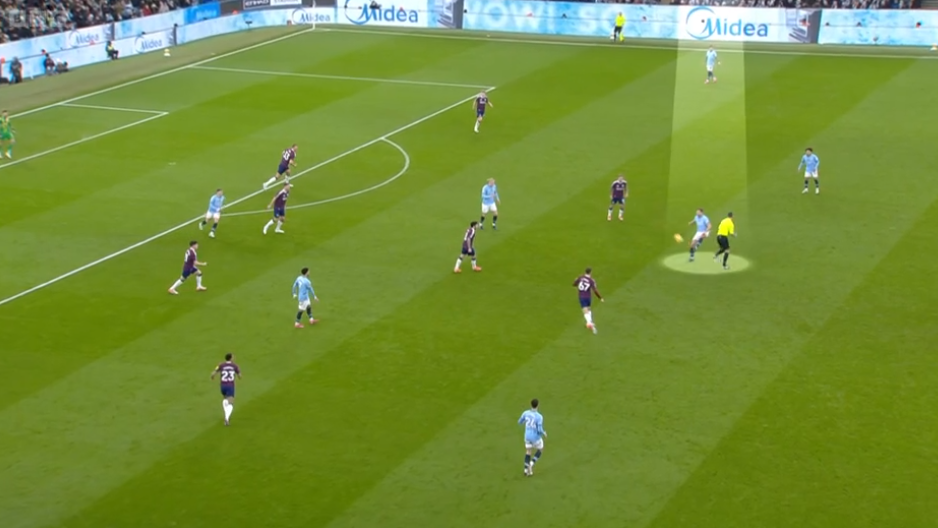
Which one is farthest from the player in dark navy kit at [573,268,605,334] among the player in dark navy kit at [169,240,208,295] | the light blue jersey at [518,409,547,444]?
the player in dark navy kit at [169,240,208,295]

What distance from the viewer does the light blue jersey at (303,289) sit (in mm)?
32531

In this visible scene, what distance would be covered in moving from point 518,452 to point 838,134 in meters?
31.1

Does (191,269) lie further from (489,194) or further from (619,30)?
(619,30)

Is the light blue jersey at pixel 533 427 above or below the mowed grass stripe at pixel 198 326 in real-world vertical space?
above

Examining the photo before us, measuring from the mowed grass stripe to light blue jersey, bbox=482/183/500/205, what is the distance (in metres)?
1.58

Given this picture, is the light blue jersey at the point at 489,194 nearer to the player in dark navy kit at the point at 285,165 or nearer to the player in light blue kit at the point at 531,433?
the player in dark navy kit at the point at 285,165

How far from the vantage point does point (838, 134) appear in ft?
171

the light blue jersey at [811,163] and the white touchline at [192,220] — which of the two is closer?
the white touchline at [192,220]

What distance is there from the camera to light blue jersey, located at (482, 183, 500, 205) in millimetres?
40344

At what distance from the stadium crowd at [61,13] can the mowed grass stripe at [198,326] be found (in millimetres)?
33273

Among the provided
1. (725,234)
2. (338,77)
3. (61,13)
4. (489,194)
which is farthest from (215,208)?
(61,13)

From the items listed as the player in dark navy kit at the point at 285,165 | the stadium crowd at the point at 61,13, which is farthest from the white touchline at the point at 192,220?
the stadium crowd at the point at 61,13

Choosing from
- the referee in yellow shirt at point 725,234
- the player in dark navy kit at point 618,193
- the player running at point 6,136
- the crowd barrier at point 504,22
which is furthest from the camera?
the crowd barrier at point 504,22

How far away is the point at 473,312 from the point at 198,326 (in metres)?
7.39
